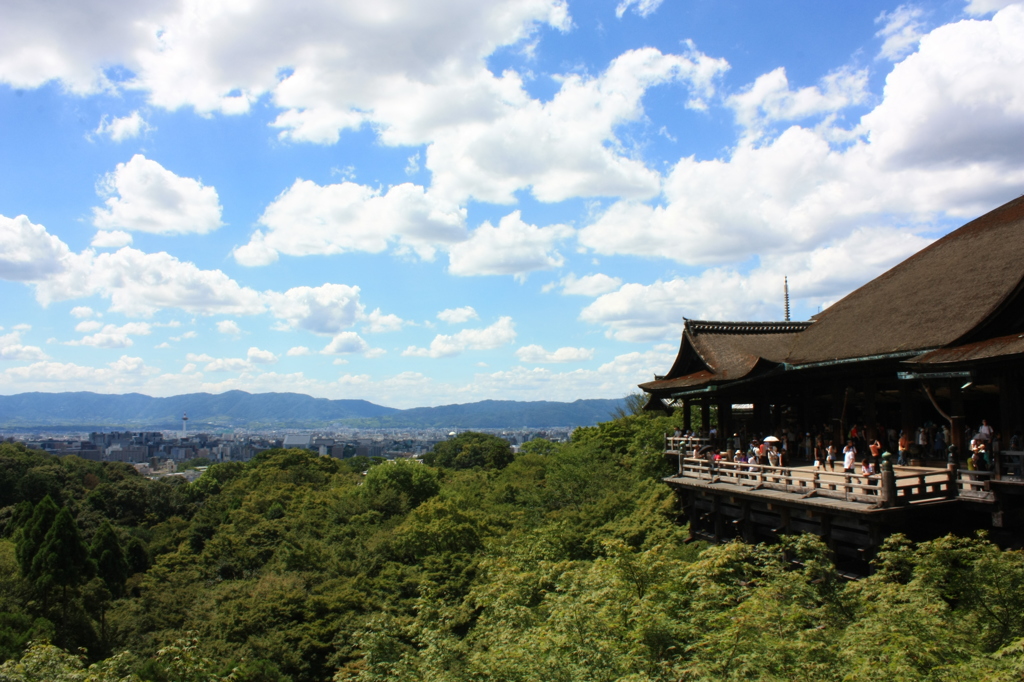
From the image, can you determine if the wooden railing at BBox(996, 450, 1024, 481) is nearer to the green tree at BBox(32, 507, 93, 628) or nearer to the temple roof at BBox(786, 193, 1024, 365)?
the temple roof at BBox(786, 193, 1024, 365)

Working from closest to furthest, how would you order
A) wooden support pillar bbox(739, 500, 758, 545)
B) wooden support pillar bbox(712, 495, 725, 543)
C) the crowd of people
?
the crowd of people < wooden support pillar bbox(739, 500, 758, 545) < wooden support pillar bbox(712, 495, 725, 543)

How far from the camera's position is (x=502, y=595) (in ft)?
55.4

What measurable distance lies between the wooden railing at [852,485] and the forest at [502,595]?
3.61 ft

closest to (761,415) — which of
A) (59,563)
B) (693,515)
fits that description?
(693,515)

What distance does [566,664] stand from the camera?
11789 mm

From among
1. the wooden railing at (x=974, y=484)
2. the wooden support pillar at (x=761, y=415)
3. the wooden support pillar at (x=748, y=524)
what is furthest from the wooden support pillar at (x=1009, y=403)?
the wooden support pillar at (x=761, y=415)

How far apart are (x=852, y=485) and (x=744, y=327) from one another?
12.0m

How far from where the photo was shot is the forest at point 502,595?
9.96m

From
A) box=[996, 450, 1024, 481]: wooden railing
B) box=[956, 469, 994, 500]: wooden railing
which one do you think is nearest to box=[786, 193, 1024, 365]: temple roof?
box=[996, 450, 1024, 481]: wooden railing

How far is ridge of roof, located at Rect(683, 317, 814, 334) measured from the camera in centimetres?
2416

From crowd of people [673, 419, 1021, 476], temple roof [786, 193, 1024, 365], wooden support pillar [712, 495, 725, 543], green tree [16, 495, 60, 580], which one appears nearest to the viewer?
crowd of people [673, 419, 1021, 476]

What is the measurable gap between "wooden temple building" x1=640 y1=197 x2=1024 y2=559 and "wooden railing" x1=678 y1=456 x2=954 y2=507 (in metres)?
0.04

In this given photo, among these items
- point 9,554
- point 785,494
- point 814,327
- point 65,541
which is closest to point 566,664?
point 785,494

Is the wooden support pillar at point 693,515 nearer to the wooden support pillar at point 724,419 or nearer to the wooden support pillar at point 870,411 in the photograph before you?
the wooden support pillar at point 724,419
